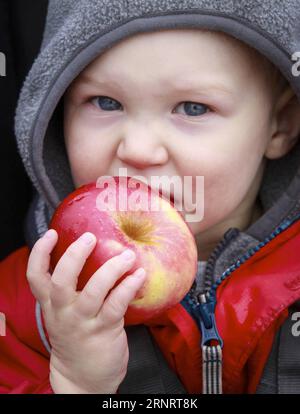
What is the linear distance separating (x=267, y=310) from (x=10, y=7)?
30.5 inches

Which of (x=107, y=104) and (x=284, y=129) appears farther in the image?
(x=284, y=129)

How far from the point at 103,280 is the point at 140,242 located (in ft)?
0.27

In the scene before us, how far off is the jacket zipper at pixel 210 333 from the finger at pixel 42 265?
11.8 inches

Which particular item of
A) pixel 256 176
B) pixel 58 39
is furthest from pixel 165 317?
pixel 58 39

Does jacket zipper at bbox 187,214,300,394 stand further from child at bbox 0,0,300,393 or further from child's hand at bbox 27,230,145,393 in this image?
child's hand at bbox 27,230,145,393

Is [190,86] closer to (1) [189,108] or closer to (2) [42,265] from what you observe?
(1) [189,108]

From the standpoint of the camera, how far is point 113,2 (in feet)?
3.99

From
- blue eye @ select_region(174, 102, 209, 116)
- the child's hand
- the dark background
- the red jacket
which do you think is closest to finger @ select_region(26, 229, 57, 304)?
the child's hand

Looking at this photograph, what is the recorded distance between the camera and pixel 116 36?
3.95 feet

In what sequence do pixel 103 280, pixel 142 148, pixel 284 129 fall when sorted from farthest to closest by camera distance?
pixel 284 129 < pixel 142 148 < pixel 103 280

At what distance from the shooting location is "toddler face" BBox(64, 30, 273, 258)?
47.4 inches

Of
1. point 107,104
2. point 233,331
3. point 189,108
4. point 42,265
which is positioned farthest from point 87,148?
point 233,331

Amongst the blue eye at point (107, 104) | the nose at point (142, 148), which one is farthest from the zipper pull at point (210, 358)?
the blue eye at point (107, 104)
